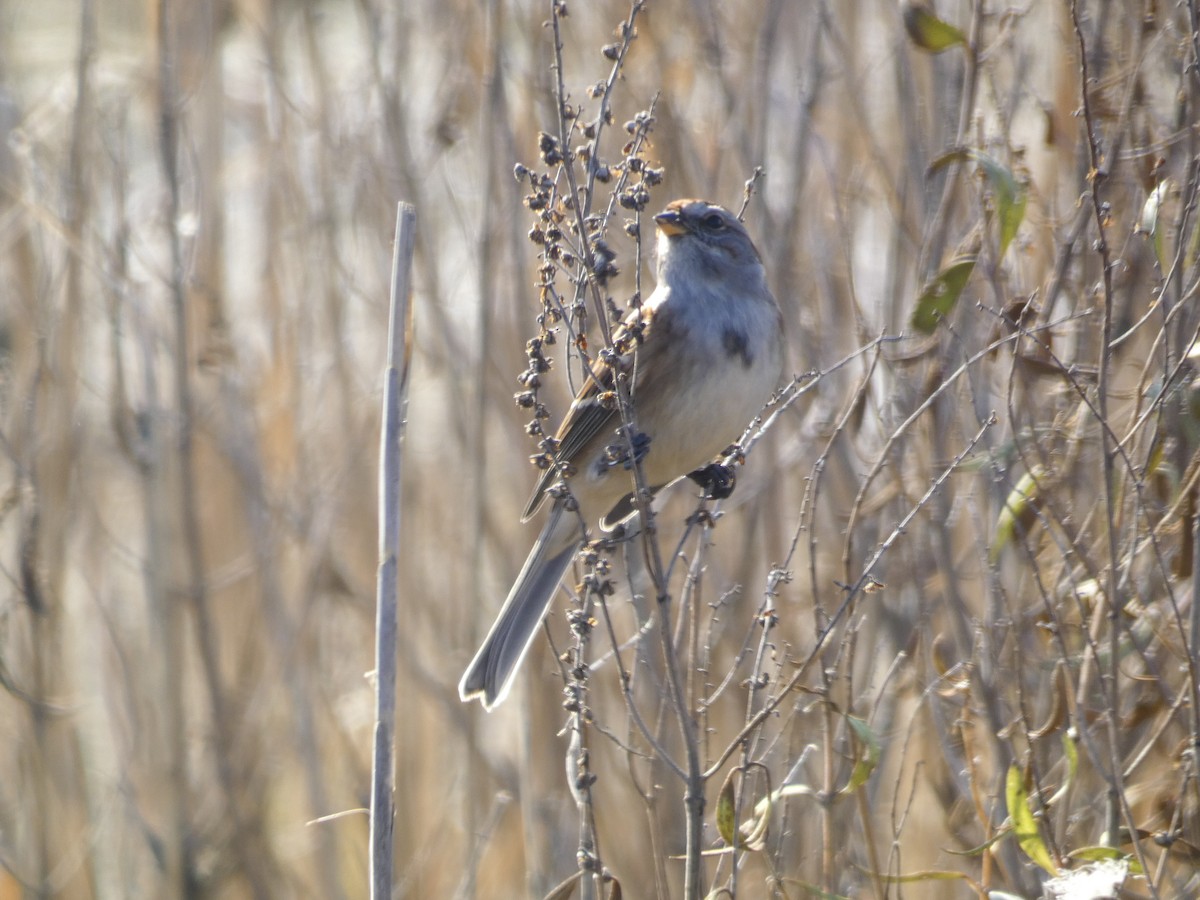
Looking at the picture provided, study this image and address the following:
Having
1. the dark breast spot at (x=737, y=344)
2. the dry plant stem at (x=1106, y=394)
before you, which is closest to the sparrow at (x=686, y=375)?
the dark breast spot at (x=737, y=344)

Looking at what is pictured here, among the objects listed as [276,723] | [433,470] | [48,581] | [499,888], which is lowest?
[499,888]

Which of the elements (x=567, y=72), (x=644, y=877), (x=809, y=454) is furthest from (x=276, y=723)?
(x=567, y=72)

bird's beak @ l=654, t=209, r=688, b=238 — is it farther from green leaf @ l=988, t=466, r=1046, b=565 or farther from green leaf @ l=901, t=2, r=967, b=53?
green leaf @ l=988, t=466, r=1046, b=565

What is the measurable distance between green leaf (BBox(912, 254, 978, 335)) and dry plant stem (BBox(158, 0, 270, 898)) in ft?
7.81

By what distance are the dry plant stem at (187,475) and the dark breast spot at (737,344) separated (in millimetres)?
1729

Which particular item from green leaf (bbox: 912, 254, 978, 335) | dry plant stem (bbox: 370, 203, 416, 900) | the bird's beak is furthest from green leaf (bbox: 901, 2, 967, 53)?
dry plant stem (bbox: 370, 203, 416, 900)

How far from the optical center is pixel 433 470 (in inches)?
219

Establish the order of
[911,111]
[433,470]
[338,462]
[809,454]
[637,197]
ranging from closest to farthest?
[637,197] < [911,111] < [809,454] < [338,462] < [433,470]

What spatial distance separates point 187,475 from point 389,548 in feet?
7.09

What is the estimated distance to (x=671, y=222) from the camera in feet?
11.2

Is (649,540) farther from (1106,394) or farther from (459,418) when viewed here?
(459,418)

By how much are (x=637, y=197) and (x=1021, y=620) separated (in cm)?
144

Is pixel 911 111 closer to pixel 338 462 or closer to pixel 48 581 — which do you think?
pixel 338 462

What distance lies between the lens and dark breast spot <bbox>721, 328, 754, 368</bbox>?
11.1 ft
